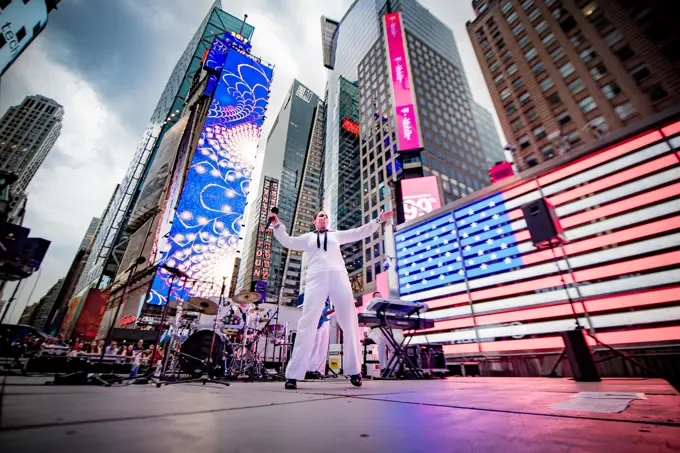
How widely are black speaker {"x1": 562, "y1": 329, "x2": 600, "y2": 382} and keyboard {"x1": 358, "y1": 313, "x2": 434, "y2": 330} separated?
8.74ft

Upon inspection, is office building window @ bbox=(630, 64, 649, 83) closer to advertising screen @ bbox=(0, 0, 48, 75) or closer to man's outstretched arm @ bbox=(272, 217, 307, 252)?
man's outstretched arm @ bbox=(272, 217, 307, 252)

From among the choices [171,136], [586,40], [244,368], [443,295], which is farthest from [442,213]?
[586,40]

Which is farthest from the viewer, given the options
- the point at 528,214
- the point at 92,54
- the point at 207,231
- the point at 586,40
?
the point at 586,40

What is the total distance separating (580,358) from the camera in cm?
378

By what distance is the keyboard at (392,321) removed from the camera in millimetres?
5415

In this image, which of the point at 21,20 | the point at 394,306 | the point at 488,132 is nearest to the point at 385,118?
the point at 488,132

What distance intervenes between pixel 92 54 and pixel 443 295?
10293mm

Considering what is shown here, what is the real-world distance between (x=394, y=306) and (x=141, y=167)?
3254cm

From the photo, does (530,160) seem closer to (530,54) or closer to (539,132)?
(539,132)

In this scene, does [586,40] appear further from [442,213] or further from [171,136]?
[171,136]

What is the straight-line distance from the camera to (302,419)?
1.01 meters

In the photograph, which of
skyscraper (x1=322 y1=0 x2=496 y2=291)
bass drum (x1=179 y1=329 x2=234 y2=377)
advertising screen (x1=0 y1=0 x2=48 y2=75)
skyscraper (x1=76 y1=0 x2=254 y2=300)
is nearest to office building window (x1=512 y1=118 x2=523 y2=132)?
skyscraper (x1=322 y1=0 x2=496 y2=291)

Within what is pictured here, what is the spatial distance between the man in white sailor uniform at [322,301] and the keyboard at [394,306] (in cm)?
211

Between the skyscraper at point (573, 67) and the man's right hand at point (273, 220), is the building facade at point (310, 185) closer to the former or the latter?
the skyscraper at point (573, 67)
